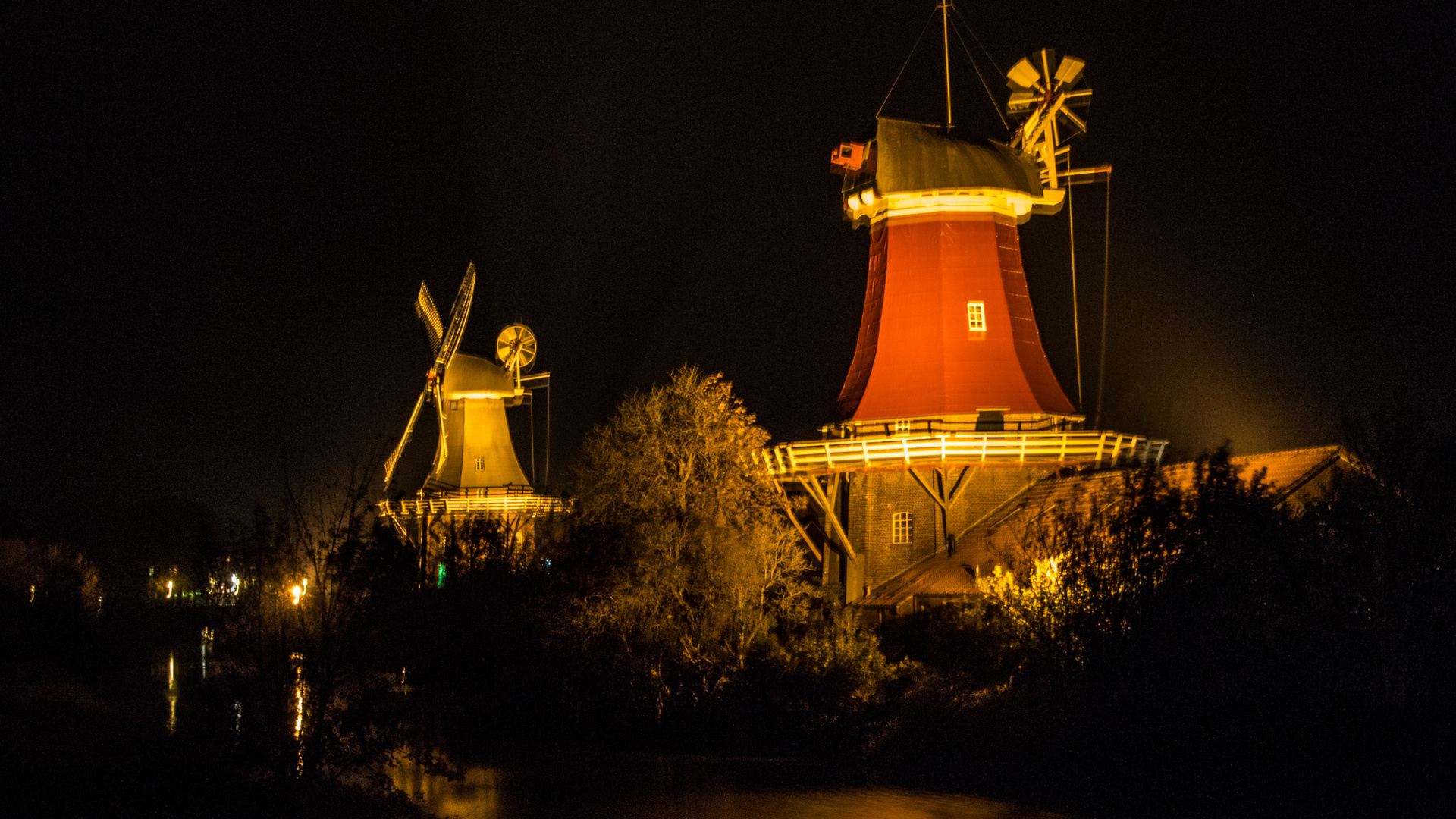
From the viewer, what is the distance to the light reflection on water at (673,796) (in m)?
18.8

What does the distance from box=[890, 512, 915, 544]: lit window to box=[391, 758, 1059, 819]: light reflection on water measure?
28.1 feet

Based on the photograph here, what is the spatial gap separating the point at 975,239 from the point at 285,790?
74.0ft

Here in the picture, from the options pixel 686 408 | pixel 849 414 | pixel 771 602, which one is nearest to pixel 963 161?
pixel 849 414

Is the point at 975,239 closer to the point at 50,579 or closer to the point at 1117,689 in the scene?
the point at 1117,689

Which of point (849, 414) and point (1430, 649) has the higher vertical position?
point (849, 414)

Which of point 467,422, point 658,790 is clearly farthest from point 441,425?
point 658,790

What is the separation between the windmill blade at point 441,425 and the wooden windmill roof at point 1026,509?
28812 mm

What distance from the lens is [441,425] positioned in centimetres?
5581

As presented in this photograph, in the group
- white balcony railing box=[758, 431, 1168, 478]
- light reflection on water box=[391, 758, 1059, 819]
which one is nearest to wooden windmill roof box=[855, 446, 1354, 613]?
white balcony railing box=[758, 431, 1168, 478]

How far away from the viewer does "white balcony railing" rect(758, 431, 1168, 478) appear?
29344mm

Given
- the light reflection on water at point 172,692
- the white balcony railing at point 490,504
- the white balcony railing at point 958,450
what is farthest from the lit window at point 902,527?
the white balcony railing at point 490,504

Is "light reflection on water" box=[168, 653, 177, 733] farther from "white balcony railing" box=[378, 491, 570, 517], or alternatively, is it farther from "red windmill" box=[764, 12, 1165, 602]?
"red windmill" box=[764, 12, 1165, 602]

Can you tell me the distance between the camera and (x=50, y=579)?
44.5 m

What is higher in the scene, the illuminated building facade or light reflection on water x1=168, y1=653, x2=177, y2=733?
the illuminated building facade
